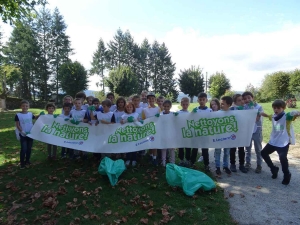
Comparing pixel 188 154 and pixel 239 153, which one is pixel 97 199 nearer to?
pixel 188 154

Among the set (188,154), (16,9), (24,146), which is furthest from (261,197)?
(16,9)

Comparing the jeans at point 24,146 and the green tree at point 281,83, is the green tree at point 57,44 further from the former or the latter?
the jeans at point 24,146

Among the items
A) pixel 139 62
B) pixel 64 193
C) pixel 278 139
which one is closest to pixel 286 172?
pixel 278 139

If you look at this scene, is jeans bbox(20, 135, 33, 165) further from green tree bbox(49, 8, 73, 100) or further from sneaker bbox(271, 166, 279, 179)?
green tree bbox(49, 8, 73, 100)

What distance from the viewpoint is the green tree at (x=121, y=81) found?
38.3 meters

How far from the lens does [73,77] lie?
4009 cm

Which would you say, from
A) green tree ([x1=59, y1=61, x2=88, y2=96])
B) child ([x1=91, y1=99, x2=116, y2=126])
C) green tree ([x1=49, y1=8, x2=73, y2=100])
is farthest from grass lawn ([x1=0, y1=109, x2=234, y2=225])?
green tree ([x1=49, y1=8, x2=73, y2=100])

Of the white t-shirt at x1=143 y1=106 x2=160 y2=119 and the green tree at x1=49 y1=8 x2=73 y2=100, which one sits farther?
the green tree at x1=49 y1=8 x2=73 y2=100

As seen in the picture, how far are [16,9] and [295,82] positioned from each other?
105ft

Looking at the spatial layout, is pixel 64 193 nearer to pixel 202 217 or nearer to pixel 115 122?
pixel 115 122

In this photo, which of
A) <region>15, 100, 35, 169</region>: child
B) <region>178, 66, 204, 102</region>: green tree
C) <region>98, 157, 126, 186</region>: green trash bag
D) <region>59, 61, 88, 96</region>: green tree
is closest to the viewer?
<region>98, 157, 126, 186</region>: green trash bag

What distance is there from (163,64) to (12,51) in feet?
128

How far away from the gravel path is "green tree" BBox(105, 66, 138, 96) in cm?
3396

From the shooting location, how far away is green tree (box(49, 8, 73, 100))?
48312 millimetres
